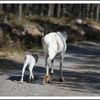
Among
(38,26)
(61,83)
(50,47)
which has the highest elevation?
(50,47)

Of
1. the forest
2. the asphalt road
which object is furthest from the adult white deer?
the forest

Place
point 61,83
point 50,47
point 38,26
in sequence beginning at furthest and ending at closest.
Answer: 1. point 38,26
2. point 61,83
3. point 50,47

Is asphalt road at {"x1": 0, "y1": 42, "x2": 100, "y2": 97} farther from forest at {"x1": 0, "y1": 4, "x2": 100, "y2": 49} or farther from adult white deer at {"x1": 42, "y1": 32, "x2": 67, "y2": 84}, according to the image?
forest at {"x1": 0, "y1": 4, "x2": 100, "y2": 49}

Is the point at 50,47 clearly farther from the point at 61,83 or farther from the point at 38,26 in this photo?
the point at 38,26

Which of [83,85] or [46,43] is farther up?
[46,43]

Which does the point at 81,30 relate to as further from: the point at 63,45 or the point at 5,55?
the point at 63,45

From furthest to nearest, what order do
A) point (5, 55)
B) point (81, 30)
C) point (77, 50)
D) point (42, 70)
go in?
point (81, 30), point (77, 50), point (5, 55), point (42, 70)

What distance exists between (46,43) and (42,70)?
373 cm

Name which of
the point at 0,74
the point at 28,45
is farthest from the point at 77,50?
the point at 0,74

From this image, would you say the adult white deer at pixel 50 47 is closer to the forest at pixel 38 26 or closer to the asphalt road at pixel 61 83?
the asphalt road at pixel 61 83

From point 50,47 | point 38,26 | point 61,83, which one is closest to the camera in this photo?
point 50,47

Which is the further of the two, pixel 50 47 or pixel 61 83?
pixel 61 83

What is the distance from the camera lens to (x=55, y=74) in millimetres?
16188

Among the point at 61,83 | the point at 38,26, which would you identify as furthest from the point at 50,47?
the point at 38,26
